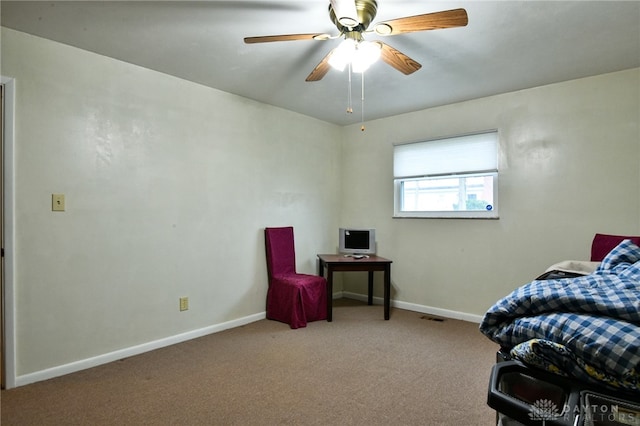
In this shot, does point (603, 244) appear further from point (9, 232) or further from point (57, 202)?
point (9, 232)

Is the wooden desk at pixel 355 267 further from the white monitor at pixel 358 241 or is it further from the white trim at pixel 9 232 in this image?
the white trim at pixel 9 232

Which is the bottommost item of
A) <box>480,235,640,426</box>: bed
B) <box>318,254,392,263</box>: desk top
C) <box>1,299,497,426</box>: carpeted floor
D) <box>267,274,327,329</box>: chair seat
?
<box>1,299,497,426</box>: carpeted floor

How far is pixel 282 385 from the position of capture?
92.2 inches

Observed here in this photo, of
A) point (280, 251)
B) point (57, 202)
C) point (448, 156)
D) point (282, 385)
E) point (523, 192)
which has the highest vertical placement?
point (448, 156)

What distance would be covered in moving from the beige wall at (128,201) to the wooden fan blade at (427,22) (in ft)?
6.76

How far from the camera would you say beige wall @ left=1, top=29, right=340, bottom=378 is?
2408mm

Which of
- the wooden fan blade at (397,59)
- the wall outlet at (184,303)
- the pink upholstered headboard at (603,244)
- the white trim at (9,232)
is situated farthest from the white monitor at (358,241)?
the white trim at (9,232)

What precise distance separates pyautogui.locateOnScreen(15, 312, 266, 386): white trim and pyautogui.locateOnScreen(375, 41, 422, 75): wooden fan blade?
275 cm

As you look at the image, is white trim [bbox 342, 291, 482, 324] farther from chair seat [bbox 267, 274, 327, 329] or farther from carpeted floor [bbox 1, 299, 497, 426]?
chair seat [bbox 267, 274, 327, 329]

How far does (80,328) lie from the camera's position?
2.60 metres

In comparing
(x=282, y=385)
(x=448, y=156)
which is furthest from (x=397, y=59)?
(x=282, y=385)

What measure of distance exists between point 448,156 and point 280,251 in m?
2.12

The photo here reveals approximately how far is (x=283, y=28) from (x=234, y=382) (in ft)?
7.68

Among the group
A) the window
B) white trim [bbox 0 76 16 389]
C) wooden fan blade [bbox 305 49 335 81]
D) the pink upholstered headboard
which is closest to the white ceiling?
wooden fan blade [bbox 305 49 335 81]
